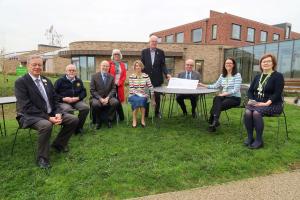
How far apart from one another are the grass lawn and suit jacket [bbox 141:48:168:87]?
1420 mm

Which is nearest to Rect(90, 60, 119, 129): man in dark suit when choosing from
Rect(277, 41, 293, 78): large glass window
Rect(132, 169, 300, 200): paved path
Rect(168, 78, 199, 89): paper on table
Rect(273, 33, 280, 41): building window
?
Rect(168, 78, 199, 89): paper on table

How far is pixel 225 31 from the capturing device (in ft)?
93.9

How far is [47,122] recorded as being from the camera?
384 cm

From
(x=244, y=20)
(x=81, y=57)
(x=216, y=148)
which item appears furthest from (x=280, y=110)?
(x=244, y=20)

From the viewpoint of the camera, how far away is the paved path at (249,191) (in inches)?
115

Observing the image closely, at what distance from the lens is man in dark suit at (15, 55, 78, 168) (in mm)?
3744

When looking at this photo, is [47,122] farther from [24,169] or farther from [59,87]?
[59,87]

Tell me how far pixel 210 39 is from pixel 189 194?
29.0 m

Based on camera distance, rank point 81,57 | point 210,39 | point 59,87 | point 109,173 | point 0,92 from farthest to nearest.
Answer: point 210,39
point 81,57
point 0,92
point 59,87
point 109,173

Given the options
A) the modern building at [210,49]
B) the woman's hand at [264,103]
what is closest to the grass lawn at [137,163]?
the woman's hand at [264,103]

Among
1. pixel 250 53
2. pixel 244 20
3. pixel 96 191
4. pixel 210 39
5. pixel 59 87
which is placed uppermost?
pixel 244 20

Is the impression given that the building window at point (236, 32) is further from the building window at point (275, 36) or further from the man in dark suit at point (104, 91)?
the man in dark suit at point (104, 91)

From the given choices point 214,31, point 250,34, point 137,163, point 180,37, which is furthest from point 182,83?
point 180,37

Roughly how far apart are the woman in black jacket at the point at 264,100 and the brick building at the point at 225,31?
80.7ft
